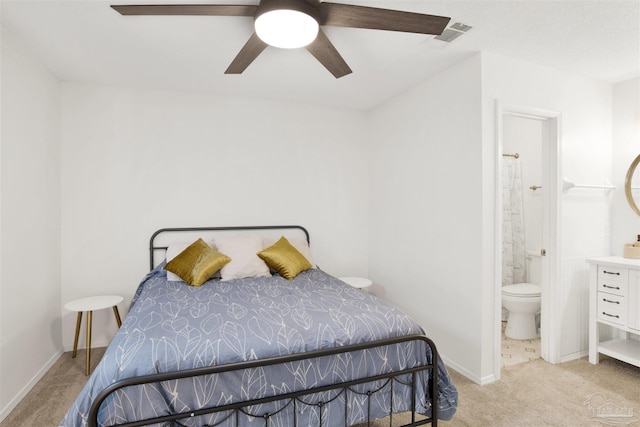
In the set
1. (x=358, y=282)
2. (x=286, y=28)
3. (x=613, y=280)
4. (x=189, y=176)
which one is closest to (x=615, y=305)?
(x=613, y=280)

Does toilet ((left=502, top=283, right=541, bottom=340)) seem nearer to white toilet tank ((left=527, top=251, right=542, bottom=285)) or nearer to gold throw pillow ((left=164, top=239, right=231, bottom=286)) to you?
white toilet tank ((left=527, top=251, right=542, bottom=285))

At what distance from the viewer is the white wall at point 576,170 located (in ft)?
9.77

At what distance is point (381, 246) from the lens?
161 inches

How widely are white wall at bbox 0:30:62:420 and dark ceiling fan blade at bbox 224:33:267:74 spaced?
4.94 feet

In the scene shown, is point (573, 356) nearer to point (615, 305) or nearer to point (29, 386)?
point (615, 305)

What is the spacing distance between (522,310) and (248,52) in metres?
3.45

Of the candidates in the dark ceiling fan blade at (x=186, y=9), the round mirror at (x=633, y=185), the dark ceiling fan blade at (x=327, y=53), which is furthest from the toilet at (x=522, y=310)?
the dark ceiling fan blade at (x=186, y=9)

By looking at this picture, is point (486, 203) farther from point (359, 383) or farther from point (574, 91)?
point (359, 383)

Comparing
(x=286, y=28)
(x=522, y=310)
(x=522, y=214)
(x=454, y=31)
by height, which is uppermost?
(x=454, y=31)

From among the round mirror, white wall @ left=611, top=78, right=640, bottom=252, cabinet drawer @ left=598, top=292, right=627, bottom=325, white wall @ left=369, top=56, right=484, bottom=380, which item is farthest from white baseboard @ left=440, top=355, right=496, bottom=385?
the round mirror

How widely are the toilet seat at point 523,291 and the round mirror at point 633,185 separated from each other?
3.66 ft

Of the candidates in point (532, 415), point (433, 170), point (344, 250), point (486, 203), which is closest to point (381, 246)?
point (344, 250)

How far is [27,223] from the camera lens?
2.68m

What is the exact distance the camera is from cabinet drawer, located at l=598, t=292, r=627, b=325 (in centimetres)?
286
